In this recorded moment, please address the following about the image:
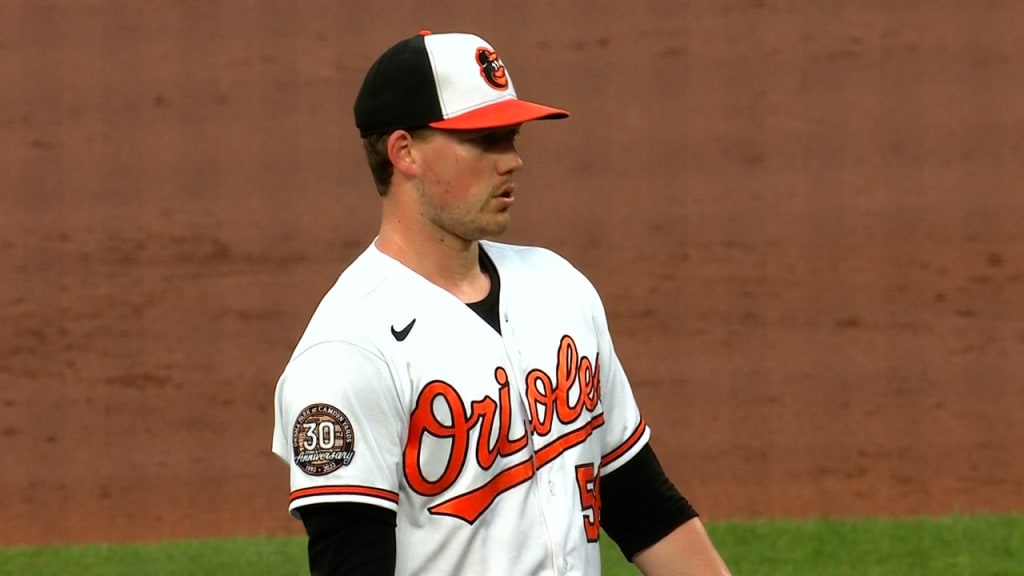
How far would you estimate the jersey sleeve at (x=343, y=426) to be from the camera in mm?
2111

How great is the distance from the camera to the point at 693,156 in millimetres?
9195

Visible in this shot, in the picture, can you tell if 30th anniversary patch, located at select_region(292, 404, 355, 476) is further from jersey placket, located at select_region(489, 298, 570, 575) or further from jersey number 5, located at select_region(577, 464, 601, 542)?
jersey number 5, located at select_region(577, 464, 601, 542)

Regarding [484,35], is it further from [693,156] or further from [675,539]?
[675,539]

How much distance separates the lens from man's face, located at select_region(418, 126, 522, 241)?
2.34 m

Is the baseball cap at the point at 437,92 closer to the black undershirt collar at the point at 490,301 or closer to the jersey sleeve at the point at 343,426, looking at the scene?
the black undershirt collar at the point at 490,301

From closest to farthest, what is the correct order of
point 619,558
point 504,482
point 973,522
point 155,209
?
point 504,482 → point 619,558 → point 973,522 → point 155,209

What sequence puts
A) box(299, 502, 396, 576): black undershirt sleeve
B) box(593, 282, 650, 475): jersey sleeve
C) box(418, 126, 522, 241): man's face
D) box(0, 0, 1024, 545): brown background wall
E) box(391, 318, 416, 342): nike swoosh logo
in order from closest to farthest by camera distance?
1. box(299, 502, 396, 576): black undershirt sleeve
2. box(391, 318, 416, 342): nike swoosh logo
3. box(418, 126, 522, 241): man's face
4. box(593, 282, 650, 475): jersey sleeve
5. box(0, 0, 1024, 545): brown background wall

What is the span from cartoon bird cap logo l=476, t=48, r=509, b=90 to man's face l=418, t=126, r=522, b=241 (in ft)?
0.25

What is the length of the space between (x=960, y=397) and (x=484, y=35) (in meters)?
3.51

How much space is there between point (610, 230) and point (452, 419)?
22.9 feet

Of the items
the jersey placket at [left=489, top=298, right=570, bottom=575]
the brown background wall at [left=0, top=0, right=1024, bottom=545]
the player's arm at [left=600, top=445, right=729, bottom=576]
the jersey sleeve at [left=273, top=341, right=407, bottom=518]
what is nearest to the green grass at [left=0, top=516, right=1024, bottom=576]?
the brown background wall at [left=0, top=0, right=1024, bottom=545]

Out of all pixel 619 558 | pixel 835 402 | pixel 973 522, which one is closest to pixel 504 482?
pixel 619 558

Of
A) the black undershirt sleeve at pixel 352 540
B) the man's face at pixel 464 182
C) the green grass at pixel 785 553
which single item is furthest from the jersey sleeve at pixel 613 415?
the green grass at pixel 785 553

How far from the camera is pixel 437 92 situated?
231 centimetres
